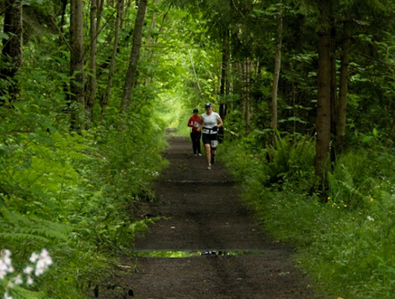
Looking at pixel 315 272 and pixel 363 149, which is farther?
pixel 363 149

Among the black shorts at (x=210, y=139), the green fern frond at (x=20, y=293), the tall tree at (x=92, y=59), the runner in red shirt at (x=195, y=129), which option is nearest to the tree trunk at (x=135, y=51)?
the tall tree at (x=92, y=59)

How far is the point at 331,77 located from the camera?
12.9 metres

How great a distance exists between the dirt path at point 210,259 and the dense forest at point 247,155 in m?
0.33

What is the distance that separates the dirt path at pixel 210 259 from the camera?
24.8 ft

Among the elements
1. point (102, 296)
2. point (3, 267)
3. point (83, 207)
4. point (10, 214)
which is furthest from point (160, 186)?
point (3, 267)

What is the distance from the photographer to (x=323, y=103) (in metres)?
12.5

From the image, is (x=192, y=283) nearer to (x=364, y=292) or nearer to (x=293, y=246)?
(x=364, y=292)

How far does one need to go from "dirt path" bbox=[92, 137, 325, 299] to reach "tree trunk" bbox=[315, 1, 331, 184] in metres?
1.72

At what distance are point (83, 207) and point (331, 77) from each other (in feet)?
20.6

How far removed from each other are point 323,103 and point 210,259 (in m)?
4.54

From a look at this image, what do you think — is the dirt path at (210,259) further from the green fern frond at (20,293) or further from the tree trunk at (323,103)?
the green fern frond at (20,293)

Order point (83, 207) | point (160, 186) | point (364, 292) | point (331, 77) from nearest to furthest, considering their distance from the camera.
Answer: point (364, 292), point (83, 207), point (331, 77), point (160, 186)

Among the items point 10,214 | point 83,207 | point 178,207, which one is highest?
point 10,214

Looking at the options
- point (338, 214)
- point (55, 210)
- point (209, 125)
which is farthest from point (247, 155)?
point (55, 210)
